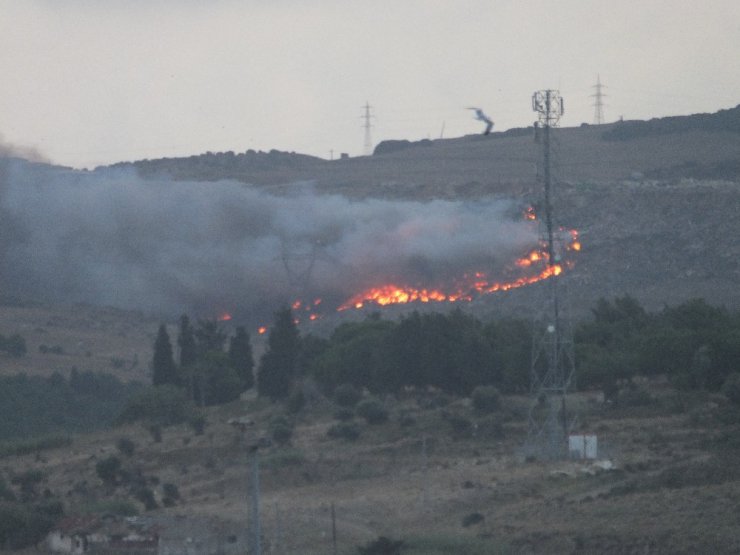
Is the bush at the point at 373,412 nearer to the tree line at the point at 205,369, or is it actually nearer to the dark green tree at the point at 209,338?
the tree line at the point at 205,369

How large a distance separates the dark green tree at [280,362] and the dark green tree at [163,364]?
5.97 m

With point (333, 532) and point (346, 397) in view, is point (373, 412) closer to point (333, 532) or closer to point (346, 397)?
point (346, 397)

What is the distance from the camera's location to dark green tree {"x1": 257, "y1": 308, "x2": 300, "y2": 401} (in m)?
76.6

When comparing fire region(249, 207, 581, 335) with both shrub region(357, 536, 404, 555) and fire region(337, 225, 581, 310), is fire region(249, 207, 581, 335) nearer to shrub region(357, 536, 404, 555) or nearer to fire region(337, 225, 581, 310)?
fire region(337, 225, 581, 310)

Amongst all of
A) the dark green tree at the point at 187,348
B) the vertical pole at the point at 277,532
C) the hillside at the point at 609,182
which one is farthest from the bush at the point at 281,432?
the hillside at the point at 609,182

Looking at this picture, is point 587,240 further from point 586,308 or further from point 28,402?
point 28,402

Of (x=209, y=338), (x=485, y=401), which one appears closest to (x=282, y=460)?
(x=485, y=401)

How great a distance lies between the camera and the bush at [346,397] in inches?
2820

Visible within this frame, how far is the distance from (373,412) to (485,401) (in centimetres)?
398

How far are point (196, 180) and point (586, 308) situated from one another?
170 feet

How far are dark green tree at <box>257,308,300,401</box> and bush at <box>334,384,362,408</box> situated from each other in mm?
4644

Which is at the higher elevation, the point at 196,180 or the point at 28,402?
the point at 196,180

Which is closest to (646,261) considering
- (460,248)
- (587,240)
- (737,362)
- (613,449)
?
(587,240)

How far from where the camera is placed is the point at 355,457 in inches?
2420
